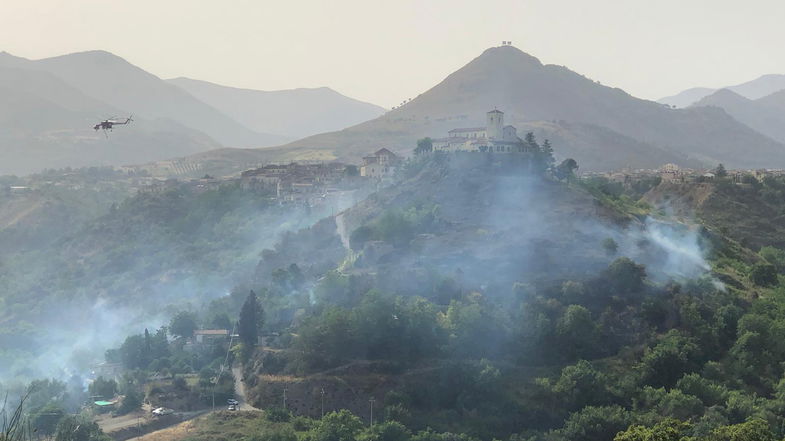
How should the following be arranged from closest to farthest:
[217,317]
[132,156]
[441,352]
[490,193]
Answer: [441,352], [217,317], [490,193], [132,156]

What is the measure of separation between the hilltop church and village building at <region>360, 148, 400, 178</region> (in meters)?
3.82

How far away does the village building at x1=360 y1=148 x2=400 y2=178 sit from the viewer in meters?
71.2

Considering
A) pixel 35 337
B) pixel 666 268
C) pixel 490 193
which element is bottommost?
pixel 35 337

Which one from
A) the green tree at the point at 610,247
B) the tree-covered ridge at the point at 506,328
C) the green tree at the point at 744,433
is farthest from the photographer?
the green tree at the point at 610,247

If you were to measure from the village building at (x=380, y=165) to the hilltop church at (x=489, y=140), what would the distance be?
150 inches

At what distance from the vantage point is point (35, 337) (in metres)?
59.8

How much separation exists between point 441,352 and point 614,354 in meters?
8.97

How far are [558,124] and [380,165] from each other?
66.9 meters

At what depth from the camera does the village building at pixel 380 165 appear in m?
71.2

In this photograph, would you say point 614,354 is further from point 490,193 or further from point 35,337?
point 35,337

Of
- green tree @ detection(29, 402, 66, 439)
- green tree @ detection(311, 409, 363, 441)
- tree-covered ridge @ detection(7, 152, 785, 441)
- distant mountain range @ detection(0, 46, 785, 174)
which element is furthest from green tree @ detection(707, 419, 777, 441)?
distant mountain range @ detection(0, 46, 785, 174)

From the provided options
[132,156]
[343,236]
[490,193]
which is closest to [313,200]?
[343,236]

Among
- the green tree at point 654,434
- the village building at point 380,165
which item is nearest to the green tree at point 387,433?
the green tree at point 654,434

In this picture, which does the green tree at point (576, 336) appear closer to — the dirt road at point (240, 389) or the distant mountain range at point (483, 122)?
the dirt road at point (240, 389)
